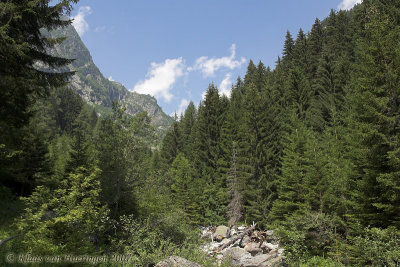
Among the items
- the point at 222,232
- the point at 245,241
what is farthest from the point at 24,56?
the point at 222,232

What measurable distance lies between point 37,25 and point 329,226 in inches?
833

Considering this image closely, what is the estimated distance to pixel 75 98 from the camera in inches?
3905

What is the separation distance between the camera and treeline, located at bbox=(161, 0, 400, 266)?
1196 cm

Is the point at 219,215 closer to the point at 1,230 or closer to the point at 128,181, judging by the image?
the point at 128,181

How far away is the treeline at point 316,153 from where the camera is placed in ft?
39.2

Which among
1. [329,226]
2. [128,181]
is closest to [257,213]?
[329,226]

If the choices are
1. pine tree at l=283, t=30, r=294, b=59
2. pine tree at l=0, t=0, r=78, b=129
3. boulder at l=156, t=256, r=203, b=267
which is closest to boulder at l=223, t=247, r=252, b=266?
boulder at l=156, t=256, r=203, b=267

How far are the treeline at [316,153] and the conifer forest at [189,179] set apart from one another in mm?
116

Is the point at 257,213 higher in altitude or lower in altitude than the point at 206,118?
lower

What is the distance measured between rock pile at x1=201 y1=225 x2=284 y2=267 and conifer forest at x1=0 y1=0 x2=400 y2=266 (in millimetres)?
1328

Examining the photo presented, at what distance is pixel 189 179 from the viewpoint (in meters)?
33.4

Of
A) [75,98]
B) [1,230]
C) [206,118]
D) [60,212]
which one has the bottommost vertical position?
[1,230]
